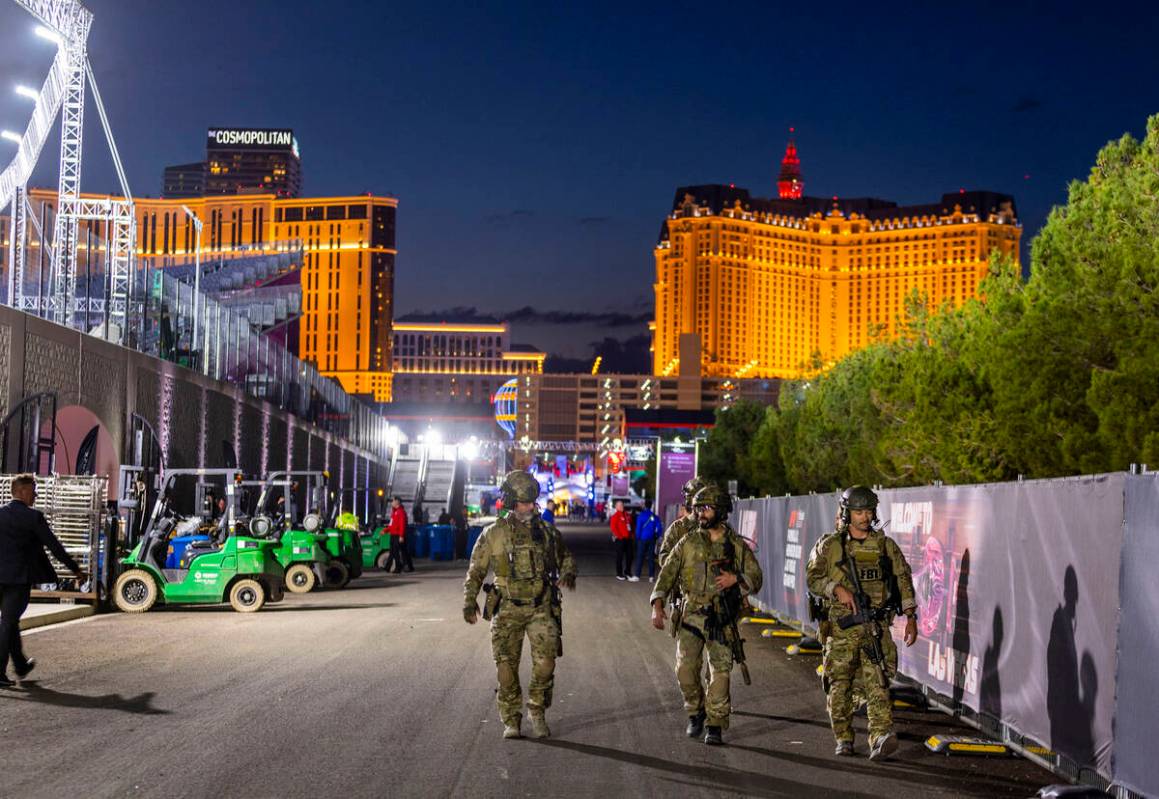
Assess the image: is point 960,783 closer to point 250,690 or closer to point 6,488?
point 250,690

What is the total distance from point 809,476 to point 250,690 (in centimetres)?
5069

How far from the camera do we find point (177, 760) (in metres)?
8.60

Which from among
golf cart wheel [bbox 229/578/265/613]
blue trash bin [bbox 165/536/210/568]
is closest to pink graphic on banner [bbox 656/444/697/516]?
blue trash bin [bbox 165/536/210/568]

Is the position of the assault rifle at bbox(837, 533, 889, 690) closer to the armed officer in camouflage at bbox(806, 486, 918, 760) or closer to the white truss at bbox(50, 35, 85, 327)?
the armed officer in camouflage at bbox(806, 486, 918, 760)

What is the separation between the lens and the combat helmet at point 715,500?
32.1ft

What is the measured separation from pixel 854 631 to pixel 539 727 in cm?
232

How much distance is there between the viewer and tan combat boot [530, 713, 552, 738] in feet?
31.5

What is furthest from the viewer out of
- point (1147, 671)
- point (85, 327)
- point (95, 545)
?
point (85, 327)

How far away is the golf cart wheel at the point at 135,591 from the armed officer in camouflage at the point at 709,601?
12.7 metres

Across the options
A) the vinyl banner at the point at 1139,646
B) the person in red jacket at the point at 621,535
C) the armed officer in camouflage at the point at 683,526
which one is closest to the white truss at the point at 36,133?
the person in red jacket at the point at 621,535

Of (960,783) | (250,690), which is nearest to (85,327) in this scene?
(250,690)

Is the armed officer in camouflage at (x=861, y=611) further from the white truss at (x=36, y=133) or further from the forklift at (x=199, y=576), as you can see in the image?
the white truss at (x=36, y=133)

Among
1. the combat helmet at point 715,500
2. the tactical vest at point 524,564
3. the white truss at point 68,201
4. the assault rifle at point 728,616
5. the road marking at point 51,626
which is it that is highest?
the white truss at point 68,201

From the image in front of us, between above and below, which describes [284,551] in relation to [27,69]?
below
